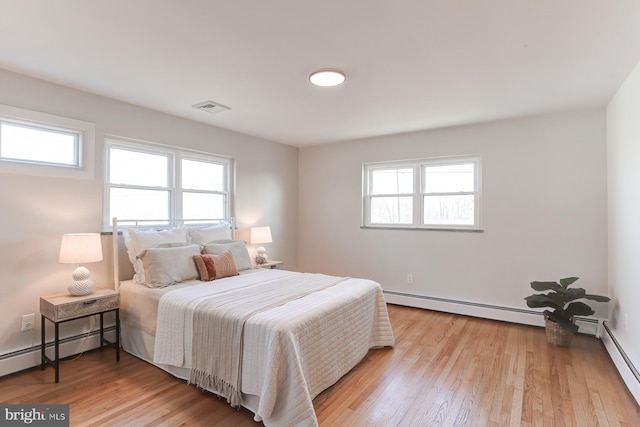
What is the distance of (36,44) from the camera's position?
2150 mm

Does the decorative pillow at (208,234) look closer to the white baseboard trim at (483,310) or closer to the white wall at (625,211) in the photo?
the white baseboard trim at (483,310)

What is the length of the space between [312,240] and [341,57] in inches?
135

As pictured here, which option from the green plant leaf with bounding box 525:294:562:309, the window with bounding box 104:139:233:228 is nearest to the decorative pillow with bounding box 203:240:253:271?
the window with bounding box 104:139:233:228

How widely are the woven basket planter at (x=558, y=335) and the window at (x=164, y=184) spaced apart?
3846 millimetres

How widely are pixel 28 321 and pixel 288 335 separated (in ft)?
7.50

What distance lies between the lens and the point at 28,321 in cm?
263

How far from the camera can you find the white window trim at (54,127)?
2557mm

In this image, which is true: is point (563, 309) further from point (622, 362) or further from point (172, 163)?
point (172, 163)

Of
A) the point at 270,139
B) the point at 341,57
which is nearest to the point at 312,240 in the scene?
the point at 270,139

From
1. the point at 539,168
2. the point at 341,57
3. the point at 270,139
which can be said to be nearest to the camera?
the point at 341,57

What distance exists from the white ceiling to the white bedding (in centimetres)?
177

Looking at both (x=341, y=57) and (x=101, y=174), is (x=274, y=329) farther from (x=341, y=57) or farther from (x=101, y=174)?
(x=101, y=174)

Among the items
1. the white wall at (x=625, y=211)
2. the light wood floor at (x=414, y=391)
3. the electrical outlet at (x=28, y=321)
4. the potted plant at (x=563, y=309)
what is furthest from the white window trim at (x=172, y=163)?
the white wall at (x=625, y=211)

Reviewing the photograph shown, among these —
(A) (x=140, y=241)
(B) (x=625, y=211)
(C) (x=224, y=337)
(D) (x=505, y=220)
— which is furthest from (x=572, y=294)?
(A) (x=140, y=241)
